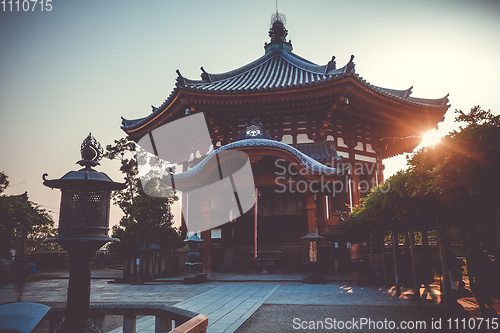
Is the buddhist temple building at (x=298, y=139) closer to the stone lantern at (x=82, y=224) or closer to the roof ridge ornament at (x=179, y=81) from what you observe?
the roof ridge ornament at (x=179, y=81)

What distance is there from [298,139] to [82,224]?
536 inches

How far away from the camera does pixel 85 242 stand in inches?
167

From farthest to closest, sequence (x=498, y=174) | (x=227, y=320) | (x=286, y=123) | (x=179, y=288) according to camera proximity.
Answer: (x=286, y=123), (x=179, y=288), (x=227, y=320), (x=498, y=174)

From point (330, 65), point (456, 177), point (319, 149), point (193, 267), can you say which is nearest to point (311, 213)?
point (319, 149)

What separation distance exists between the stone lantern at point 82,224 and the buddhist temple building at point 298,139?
8791 millimetres

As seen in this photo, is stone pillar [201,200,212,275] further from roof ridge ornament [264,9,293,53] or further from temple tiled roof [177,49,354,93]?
roof ridge ornament [264,9,293,53]

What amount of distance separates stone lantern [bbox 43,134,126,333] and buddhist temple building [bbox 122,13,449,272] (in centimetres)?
879

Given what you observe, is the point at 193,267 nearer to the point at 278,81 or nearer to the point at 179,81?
the point at 179,81

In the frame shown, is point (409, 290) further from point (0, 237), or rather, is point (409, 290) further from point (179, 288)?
point (0, 237)

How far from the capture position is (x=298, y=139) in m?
16.9

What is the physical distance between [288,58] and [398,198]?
18398 mm

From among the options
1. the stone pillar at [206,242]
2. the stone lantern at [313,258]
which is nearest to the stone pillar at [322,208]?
the stone lantern at [313,258]

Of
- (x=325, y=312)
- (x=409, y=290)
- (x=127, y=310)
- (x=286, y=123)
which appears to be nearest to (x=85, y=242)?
(x=127, y=310)
